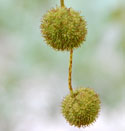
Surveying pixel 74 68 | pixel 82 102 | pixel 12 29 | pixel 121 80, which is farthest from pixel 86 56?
pixel 82 102

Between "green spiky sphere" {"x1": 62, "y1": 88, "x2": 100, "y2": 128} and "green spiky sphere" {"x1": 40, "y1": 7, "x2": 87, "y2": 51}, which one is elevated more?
"green spiky sphere" {"x1": 40, "y1": 7, "x2": 87, "y2": 51}

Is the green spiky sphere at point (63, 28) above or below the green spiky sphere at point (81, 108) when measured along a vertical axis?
above

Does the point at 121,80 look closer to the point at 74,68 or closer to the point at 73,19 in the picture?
the point at 74,68

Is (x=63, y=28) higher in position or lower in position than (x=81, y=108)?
higher
